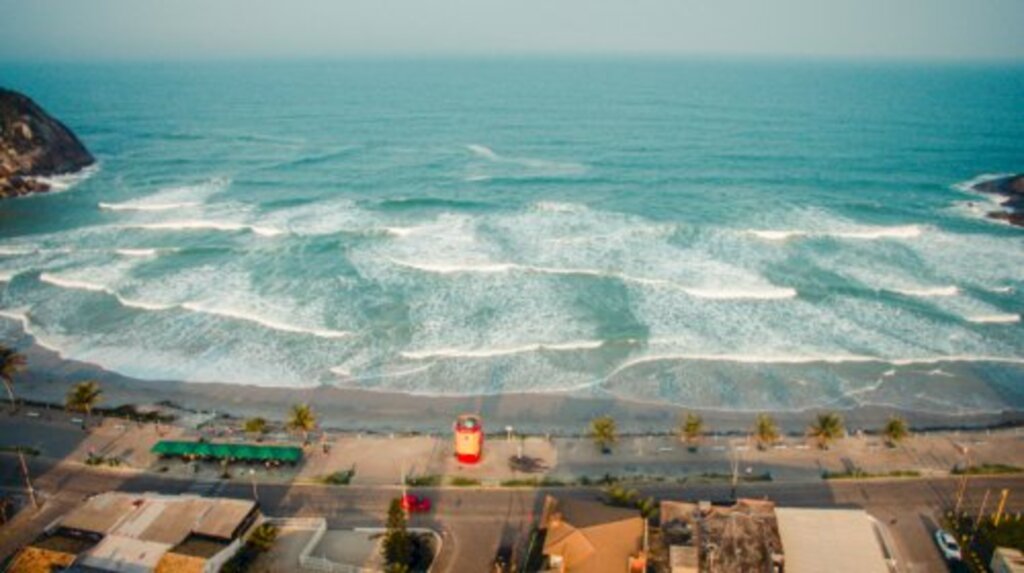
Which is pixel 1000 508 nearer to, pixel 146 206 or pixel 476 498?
pixel 476 498

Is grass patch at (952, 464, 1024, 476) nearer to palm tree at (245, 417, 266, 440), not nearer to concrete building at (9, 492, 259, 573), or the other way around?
concrete building at (9, 492, 259, 573)

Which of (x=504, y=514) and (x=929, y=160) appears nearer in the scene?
(x=504, y=514)

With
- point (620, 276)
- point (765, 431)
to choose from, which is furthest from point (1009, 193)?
point (765, 431)

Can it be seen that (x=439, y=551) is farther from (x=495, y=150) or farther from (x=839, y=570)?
(x=495, y=150)

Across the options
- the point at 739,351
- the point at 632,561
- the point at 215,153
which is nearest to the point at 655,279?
the point at 739,351

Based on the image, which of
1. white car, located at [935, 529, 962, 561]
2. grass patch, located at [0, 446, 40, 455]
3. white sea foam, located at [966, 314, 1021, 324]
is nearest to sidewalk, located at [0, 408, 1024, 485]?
grass patch, located at [0, 446, 40, 455]

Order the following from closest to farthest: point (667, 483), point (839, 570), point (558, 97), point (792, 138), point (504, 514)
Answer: point (839, 570) → point (504, 514) → point (667, 483) → point (792, 138) → point (558, 97)
